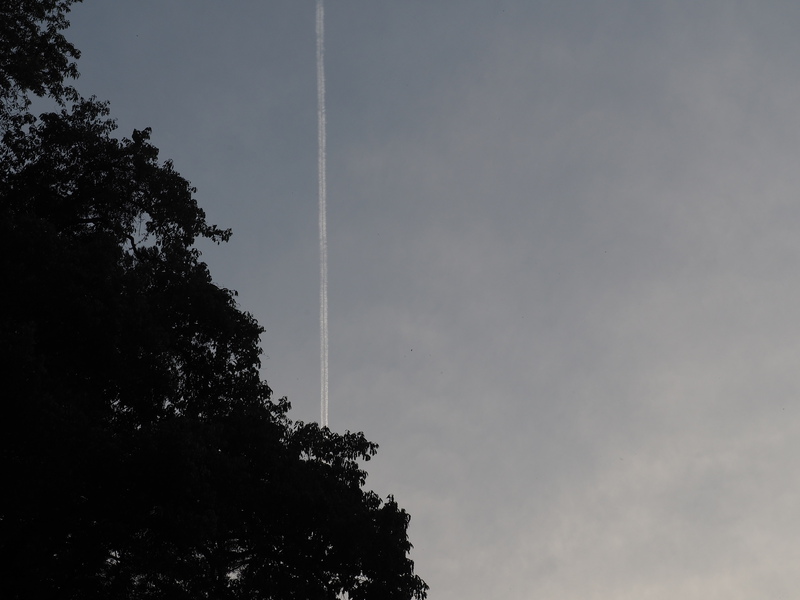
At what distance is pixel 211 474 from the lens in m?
16.2

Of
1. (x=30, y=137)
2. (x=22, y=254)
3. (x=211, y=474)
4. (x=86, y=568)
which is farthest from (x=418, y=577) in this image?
(x=30, y=137)

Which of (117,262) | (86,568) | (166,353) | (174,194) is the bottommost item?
(86,568)

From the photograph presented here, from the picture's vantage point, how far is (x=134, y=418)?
17.8 meters

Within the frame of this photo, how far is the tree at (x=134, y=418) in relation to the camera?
15062mm

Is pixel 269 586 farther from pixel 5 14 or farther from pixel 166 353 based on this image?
pixel 5 14

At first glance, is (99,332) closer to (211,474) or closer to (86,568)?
(211,474)

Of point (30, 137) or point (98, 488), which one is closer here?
point (98, 488)

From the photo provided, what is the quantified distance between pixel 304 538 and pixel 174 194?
8732 millimetres

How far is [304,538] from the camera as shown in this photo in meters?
17.9

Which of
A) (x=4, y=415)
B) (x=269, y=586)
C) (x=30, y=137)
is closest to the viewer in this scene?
(x=4, y=415)

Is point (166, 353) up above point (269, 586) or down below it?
above

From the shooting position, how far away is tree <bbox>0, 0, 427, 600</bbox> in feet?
49.4

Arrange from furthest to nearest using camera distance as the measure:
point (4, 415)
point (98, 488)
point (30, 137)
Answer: point (30, 137) < point (98, 488) < point (4, 415)

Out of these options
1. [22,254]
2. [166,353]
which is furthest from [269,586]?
[22,254]
